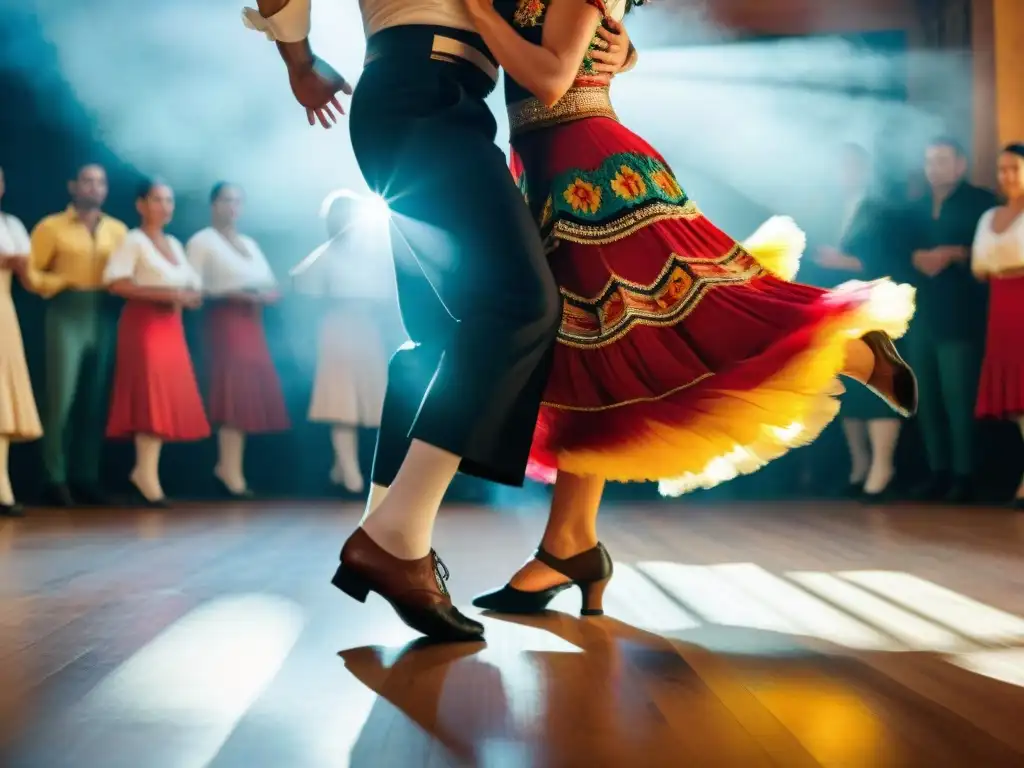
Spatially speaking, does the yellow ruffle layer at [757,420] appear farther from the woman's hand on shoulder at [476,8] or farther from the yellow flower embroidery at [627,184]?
the woman's hand on shoulder at [476,8]

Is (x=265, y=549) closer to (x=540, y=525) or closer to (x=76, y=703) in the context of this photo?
(x=540, y=525)

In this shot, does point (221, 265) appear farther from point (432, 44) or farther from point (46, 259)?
point (432, 44)

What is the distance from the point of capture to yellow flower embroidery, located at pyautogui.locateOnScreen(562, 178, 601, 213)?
1.67 m

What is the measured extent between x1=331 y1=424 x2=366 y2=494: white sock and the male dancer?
9.88 feet

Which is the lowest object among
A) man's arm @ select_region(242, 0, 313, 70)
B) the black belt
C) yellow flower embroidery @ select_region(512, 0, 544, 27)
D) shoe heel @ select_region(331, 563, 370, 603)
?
shoe heel @ select_region(331, 563, 370, 603)

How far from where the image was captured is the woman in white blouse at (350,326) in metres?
4.51

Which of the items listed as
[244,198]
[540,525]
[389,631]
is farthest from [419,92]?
[244,198]

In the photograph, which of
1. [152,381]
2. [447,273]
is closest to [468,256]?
[447,273]

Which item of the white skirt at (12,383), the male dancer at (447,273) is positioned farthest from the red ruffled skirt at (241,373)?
the male dancer at (447,273)

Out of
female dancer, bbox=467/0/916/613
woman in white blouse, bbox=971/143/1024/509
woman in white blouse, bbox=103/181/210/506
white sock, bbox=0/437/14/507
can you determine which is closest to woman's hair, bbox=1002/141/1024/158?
woman in white blouse, bbox=971/143/1024/509

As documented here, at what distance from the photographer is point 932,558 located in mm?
2475

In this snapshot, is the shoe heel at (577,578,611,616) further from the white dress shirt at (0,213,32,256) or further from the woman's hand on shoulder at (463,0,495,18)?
the white dress shirt at (0,213,32,256)

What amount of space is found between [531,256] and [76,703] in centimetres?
76

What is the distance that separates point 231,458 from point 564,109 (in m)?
3.23
